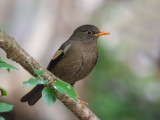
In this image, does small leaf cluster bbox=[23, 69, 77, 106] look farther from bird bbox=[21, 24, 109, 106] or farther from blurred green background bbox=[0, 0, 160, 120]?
blurred green background bbox=[0, 0, 160, 120]

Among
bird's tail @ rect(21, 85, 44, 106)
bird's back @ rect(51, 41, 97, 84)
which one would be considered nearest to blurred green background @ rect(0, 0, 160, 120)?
bird's tail @ rect(21, 85, 44, 106)

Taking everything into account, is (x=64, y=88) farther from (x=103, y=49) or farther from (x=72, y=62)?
(x=103, y=49)

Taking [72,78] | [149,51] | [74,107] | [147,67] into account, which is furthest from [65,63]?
[149,51]

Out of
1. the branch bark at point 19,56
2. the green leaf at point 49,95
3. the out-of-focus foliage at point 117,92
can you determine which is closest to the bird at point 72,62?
the branch bark at point 19,56

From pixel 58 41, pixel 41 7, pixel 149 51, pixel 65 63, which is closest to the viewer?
pixel 65 63

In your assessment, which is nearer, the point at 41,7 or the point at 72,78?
the point at 72,78

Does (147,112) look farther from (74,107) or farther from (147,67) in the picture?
(74,107)

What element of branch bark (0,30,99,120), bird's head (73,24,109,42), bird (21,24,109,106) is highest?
bird's head (73,24,109,42)
